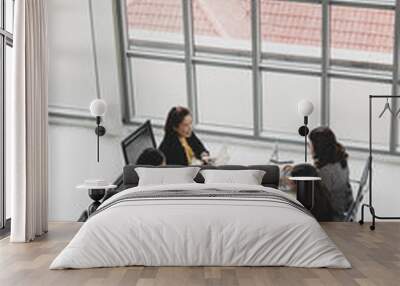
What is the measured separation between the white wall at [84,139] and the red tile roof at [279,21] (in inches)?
23.7

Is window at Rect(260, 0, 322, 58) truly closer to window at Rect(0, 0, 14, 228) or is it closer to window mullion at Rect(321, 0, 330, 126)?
window mullion at Rect(321, 0, 330, 126)

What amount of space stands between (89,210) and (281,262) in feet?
10.4

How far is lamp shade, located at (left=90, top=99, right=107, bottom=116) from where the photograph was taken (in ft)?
25.7

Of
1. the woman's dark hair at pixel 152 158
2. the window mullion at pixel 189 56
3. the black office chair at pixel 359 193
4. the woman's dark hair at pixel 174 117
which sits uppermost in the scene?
the window mullion at pixel 189 56

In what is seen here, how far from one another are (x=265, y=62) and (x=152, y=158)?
1921 mm

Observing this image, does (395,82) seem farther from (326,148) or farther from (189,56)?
(189,56)

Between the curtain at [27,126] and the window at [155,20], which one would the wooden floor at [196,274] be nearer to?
the curtain at [27,126]

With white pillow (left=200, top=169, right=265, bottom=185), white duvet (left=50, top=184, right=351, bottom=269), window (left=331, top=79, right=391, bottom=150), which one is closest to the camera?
white duvet (left=50, top=184, right=351, bottom=269)

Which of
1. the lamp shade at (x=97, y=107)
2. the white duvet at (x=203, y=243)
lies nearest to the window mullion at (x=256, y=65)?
the lamp shade at (x=97, y=107)

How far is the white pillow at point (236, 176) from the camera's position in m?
7.32

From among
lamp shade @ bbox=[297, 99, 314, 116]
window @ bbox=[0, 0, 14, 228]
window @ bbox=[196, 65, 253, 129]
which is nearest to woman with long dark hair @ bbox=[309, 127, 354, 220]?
lamp shade @ bbox=[297, 99, 314, 116]

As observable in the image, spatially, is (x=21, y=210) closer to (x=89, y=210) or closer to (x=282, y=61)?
(x=89, y=210)

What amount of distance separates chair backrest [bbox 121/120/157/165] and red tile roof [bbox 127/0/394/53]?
1334 mm

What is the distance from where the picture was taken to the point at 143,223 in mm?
4996
